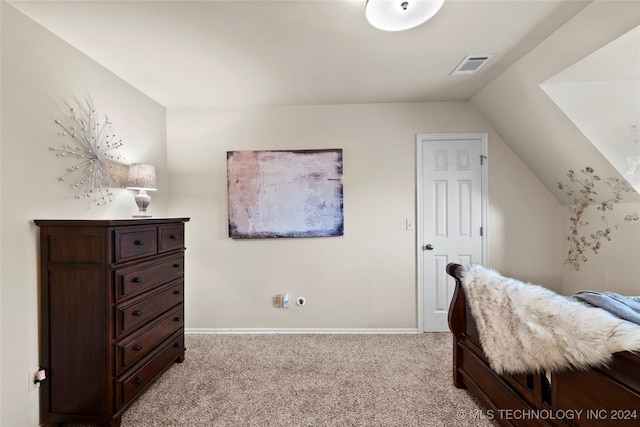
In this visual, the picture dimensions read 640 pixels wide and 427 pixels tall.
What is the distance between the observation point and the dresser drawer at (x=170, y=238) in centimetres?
214

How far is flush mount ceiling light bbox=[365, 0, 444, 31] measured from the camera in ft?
4.64

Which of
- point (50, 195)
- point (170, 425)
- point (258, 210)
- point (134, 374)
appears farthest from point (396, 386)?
point (50, 195)

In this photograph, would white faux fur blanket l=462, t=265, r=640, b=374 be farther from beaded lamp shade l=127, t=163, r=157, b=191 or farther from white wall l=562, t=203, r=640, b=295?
beaded lamp shade l=127, t=163, r=157, b=191

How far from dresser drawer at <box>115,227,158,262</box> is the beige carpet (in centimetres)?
105

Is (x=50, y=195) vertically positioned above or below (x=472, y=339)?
above

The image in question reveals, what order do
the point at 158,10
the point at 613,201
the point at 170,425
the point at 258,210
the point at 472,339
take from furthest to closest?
the point at 258,210 → the point at 613,201 → the point at 472,339 → the point at 170,425 → the point at 158,10

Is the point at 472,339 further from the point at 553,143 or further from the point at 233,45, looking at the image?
the point at 233,45

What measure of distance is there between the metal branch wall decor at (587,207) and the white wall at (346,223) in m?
0.16

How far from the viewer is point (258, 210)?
3.04 metres

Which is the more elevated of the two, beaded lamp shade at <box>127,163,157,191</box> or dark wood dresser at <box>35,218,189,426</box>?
beaded lamp shade at <box>127,163,157,191</box>

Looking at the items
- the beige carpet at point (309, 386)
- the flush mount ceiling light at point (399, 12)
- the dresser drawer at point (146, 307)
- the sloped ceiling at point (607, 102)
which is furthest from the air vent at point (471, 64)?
the dresser drawer at point (146, 307)

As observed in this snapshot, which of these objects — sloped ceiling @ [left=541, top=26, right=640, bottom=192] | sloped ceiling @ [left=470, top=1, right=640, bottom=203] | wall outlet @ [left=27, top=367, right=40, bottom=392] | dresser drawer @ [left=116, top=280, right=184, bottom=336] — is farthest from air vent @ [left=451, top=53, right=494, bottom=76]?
wall outlet @ [left=27, top=367, right=40, bottom=392]

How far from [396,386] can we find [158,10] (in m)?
2.90

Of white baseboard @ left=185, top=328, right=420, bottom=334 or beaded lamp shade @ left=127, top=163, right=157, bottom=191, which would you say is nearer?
beaded lamp shade @ left=127, top=163, right=157, bottom=191
